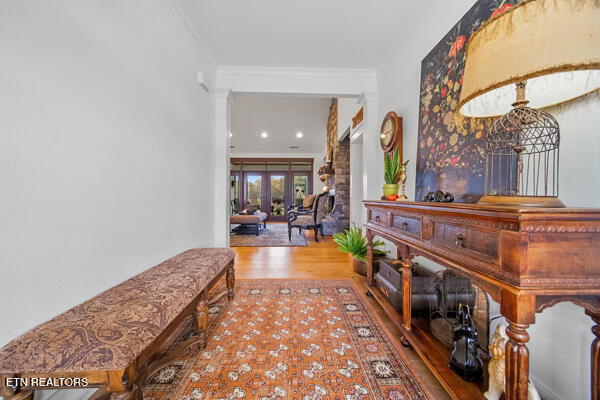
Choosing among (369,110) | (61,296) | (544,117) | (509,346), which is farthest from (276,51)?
(509,346)

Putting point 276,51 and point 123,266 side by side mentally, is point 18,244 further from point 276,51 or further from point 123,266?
point 276,51

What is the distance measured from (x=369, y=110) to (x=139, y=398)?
332 cm

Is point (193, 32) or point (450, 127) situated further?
point (193, 32)

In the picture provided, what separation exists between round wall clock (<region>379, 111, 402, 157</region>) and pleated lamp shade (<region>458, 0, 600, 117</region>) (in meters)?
1.45

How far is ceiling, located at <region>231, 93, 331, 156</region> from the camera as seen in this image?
6.28 metres

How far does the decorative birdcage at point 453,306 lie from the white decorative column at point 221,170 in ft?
7.81

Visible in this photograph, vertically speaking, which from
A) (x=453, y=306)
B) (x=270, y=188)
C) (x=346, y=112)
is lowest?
(x=453, y=306)

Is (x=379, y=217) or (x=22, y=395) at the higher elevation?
(x=379, y=217)

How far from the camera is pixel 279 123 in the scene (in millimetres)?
7105

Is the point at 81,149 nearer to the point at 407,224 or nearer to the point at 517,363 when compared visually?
the point at 407,224

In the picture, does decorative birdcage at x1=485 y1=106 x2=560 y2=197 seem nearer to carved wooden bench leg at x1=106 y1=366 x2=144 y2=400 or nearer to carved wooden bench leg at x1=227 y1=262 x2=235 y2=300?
carved wooden bench leg at x1=106 y1=366 x2=144 y2=400

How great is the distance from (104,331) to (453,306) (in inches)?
68.7

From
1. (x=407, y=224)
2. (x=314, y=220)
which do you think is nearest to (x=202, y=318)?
(x=407, y=224)

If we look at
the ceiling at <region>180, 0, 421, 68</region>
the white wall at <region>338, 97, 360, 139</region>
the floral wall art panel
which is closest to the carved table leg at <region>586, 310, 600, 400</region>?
the floral wall art panel
